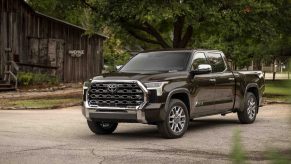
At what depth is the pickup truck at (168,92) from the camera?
35.3 feet

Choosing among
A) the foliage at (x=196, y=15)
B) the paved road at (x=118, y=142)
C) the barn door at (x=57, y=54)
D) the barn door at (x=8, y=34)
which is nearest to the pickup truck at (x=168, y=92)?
the paved road at (x=118, y=142)

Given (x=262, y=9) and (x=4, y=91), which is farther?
(x=4, y=91)

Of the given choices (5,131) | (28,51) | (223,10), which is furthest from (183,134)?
(28,51)

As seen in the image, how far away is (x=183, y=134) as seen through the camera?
11.5 meters

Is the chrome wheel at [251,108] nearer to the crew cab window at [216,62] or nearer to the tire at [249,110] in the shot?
the tire at [249,110]

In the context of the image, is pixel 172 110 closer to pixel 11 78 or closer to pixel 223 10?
pixel 223 10

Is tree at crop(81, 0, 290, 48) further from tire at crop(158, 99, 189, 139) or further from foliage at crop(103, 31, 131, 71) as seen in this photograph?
foliage at crop(103, 31, 131, 71)

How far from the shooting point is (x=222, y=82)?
1309 centimetres

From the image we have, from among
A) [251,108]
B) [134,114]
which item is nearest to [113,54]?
[251,108]

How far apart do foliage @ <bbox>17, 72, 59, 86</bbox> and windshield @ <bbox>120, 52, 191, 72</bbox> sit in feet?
55.4

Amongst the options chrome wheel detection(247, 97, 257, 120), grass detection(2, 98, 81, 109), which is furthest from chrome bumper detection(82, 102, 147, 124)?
grass detection(2, 98, 81, 109)

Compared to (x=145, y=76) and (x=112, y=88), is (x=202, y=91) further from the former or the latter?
(x=112, y=88)

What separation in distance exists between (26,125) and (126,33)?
42.7 ft

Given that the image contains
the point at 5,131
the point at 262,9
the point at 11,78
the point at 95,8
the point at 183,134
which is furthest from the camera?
the point at 11,78
